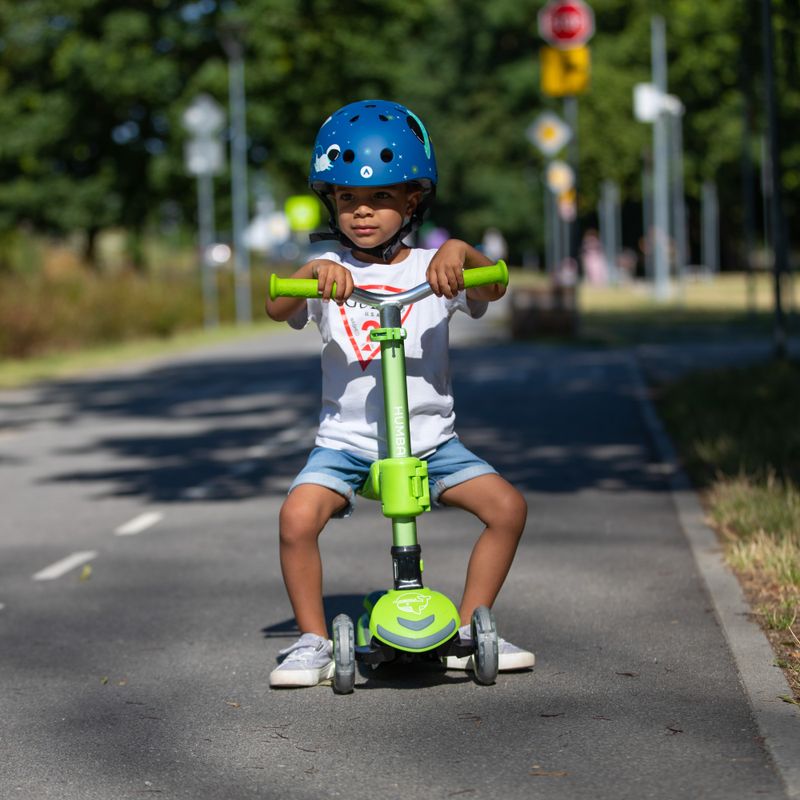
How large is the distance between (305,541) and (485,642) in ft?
2.01

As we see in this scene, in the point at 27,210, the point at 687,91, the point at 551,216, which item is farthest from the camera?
the point at 551,216

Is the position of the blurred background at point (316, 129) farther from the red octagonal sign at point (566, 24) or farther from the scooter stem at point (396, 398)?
the scooter stem at point (396, 398)

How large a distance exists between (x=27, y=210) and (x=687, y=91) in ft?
86.1

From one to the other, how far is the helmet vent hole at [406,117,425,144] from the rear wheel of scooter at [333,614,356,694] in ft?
4.77

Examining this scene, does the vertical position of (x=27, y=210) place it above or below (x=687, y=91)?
below

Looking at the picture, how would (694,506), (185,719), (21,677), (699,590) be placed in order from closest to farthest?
→ (185,719), (21,677), (699,590), (694,506)

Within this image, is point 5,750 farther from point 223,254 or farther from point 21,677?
point 223,254

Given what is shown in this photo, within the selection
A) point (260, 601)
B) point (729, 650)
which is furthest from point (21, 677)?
point (729, 650)

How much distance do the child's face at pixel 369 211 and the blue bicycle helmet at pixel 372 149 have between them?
2.9 inches

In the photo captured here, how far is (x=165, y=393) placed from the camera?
60.2 ft

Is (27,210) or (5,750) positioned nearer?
(5,750)

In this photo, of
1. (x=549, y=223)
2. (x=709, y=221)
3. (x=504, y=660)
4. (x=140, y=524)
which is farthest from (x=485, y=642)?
(x=549, y=223)

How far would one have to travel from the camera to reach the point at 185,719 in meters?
5.00

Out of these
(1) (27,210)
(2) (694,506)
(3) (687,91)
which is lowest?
(2) (694,506)
